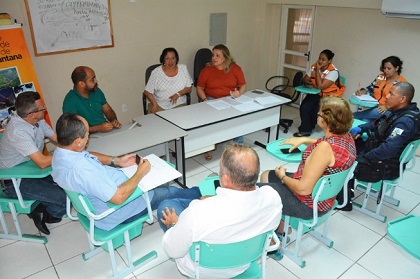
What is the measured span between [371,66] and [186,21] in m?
2.84

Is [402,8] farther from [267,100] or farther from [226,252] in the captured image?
[226,252]

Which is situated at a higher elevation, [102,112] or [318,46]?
[318,46]

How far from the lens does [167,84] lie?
409 cm

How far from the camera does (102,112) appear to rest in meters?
3.70

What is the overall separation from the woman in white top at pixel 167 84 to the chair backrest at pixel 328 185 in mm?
2393

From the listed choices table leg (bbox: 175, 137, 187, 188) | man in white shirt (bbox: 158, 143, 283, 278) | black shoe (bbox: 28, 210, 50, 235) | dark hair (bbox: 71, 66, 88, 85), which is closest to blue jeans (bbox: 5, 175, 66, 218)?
black shoe (bbox: 28, 210, 50, 235)

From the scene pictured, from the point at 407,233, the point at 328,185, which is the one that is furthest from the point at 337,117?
the point at 407,233

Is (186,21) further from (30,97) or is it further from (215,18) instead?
(30,97)

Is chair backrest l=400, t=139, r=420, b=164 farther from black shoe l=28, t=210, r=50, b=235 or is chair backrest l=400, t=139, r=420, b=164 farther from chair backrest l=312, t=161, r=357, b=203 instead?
black shoe l=28, t=210, r=50, b=235

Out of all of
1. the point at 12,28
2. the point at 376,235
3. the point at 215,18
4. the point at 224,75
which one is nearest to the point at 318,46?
the point at 215,18

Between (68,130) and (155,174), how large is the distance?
648 mm

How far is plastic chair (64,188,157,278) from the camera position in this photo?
2.00m

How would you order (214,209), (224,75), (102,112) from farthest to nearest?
1. (224,75)
2. (102,112)
3. (214,209)

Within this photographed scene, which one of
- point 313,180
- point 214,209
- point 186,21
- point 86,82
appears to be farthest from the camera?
point 186,21
